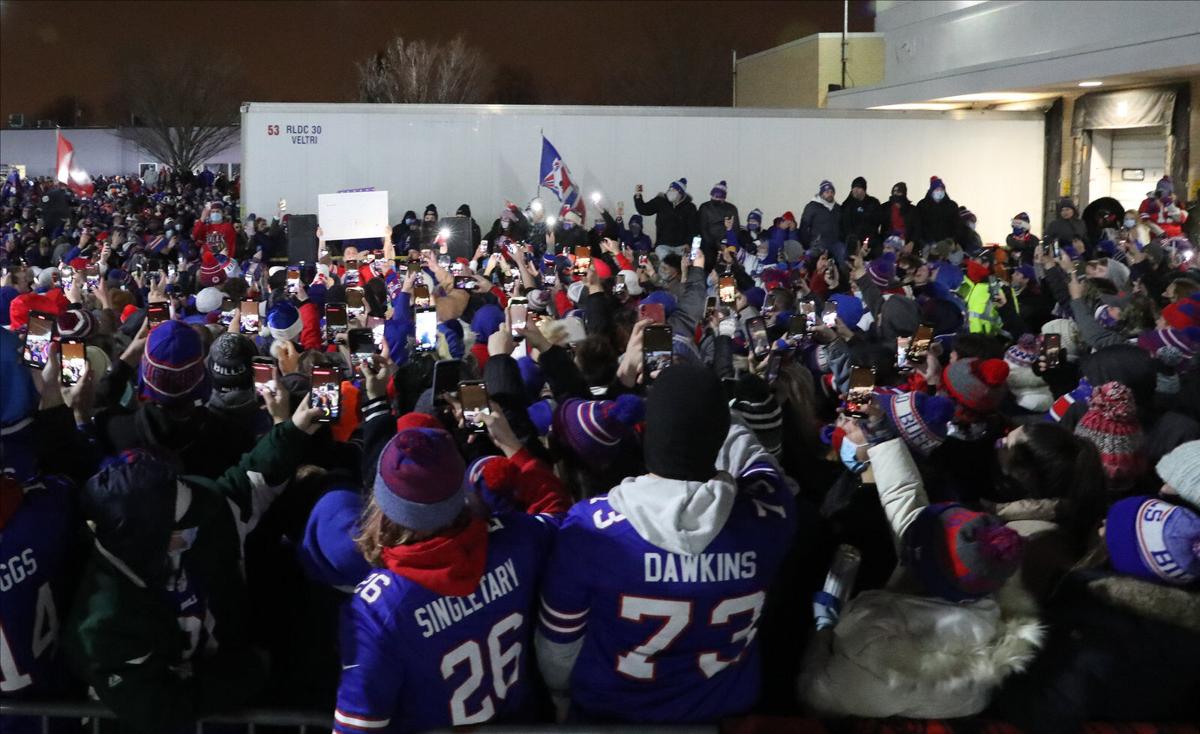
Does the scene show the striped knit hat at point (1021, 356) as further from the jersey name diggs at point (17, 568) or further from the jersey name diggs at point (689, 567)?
the jersey name diggs at point (17, 568)

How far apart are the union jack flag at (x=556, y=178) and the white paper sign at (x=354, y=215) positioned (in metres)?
3.56

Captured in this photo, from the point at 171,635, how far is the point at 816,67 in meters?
38.0

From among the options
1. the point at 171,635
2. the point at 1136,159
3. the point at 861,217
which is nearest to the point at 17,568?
the point at 171,635

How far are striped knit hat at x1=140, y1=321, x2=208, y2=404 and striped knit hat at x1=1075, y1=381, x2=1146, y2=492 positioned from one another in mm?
3587

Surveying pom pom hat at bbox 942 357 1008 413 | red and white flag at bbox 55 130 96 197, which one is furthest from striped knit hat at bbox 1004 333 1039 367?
red and white flag at bbox 55 130 96 197

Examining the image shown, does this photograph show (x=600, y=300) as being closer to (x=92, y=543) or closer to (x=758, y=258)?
(x=92, y=543)

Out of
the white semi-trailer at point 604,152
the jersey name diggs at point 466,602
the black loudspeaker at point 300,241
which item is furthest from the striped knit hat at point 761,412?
the white semi-trailer at point 604,152

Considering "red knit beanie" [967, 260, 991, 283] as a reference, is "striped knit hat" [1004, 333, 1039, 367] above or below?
below

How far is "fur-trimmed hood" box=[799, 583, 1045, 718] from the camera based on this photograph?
10.3ft

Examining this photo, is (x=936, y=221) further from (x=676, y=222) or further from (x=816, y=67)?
(x=816, y=67)

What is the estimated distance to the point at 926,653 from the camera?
316 centimetres

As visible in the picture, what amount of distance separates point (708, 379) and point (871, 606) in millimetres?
794

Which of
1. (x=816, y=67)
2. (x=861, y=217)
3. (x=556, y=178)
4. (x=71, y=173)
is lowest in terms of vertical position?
(x=861, y=217)

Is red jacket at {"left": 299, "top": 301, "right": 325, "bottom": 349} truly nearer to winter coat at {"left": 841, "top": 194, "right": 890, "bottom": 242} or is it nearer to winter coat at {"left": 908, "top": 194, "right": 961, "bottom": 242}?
winter coat at {"left": 841, "top": 194, "right": 890, "bottom": 242}
